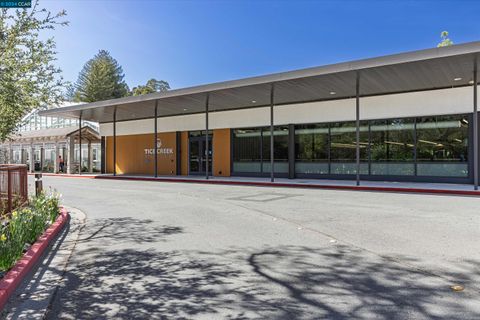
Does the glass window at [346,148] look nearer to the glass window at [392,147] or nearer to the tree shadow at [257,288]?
the glass window at [392,147]

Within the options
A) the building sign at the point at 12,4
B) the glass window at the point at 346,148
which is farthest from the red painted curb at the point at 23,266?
the glass window at the point at 346,148

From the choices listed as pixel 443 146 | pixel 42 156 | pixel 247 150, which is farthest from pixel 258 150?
pixel 42 156

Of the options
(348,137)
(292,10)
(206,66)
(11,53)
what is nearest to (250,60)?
(206,66)

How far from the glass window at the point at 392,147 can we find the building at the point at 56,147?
2342cm

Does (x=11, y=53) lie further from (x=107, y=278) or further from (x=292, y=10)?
(x=292, y=10)

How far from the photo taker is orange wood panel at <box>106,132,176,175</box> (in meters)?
26.8

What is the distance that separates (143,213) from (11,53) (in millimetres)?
5138

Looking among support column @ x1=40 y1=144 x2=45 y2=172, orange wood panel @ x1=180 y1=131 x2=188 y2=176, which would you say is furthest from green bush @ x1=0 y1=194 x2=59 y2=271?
support column @ x1=40 y1=144 x2=45 y2=172

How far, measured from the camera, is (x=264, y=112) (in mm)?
21906

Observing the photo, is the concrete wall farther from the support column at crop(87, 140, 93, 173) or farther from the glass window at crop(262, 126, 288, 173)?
the support column at crop(87, 140, 93, 173)

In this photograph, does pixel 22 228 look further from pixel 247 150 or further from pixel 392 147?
pixel 247 150

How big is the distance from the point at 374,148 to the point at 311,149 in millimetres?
3377

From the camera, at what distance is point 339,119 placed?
19094 mm

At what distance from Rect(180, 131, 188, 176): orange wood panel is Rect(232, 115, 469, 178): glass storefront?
16.5ft
